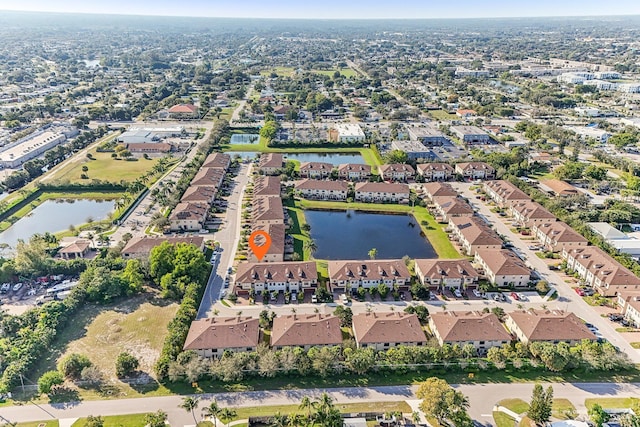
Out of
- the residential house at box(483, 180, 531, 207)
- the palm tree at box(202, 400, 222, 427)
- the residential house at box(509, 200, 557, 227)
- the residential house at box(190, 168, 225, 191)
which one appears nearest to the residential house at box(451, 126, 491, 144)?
the residential house at box(483, 180, 531, 207)

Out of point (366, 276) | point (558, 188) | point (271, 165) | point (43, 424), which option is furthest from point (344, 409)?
point (558, 188)

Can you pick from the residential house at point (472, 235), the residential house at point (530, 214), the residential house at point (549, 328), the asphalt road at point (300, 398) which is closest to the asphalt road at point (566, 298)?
the residential house at point (530, 214)

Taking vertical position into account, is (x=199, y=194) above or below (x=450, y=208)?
below

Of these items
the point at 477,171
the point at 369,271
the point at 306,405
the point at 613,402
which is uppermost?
the point at 477,171

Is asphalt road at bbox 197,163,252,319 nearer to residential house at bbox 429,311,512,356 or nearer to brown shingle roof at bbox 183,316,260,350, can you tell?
brown shingle roof at bbox 183,316,260,350

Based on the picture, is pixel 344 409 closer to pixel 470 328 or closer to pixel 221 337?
pixel 221 337
